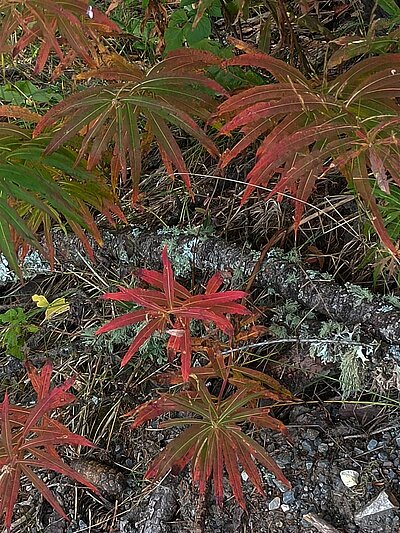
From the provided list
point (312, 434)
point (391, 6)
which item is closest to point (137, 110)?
point (391, 6)

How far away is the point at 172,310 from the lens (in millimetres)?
865

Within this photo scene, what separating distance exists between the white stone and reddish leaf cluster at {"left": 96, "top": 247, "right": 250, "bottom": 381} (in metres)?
0.37

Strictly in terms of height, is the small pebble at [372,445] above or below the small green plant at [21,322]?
below

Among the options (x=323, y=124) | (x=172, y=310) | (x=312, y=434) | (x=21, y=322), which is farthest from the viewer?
(x=21, y=322)

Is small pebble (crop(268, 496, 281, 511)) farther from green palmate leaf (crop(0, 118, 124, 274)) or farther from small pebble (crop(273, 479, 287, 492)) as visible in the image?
green palmate leaf (crop(0, 118, 124, 274))

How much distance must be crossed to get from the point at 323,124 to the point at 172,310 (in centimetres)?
31

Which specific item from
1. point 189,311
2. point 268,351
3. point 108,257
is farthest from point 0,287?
point 189,311

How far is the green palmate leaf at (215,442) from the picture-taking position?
37.2 inches

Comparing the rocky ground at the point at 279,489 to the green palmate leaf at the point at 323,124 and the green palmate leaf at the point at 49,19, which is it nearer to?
the green palmate leaf at the point at 323,124

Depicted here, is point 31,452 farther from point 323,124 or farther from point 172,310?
point 323,124

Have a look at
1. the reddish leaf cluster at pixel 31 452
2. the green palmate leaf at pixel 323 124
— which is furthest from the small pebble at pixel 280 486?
the green palmate leaf at pixel 323 124

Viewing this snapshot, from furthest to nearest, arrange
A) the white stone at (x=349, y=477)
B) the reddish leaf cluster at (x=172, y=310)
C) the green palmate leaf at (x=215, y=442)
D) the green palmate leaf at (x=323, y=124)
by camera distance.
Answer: the white stone at (x=349, y=477)
the green palmate leaf at (x=215, y=442)
the reddish leaf cluster at (x=172, y=310)
the green palmate leaf at (x=323, y=124)

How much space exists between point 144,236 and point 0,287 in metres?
0.44

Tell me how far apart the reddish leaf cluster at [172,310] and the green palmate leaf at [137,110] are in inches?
5.9
